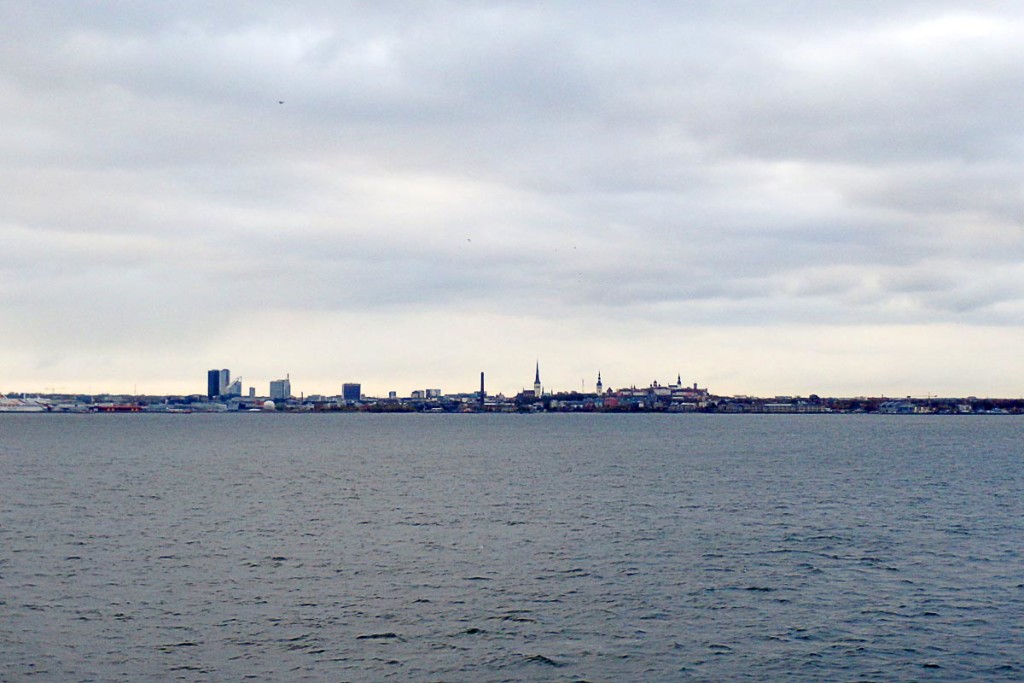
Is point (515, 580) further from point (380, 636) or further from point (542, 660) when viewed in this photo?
point (542, 660)

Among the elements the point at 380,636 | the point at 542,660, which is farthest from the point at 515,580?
the point at 542,660

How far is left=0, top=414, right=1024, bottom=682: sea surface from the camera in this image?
33.7m

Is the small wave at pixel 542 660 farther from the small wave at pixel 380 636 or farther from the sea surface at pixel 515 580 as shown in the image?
the small wave at pixel 380 636

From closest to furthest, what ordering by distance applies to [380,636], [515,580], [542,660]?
[542,660] < [380,636] < [515,580]

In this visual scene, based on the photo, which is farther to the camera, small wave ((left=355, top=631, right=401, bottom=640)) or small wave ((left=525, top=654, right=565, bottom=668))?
small wave ((left=355, top=631, right=401, bottom=640))

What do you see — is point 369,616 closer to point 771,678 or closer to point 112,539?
point 771,678

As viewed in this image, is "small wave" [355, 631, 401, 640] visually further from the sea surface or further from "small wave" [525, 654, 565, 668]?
"small wave" [525, 654, 565, 668]

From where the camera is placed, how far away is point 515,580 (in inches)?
1816

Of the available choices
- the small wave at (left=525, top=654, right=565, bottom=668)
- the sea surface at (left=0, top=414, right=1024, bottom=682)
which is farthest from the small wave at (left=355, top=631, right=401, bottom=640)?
the small wave at (left=525, top=654, right=565, bottom=668)

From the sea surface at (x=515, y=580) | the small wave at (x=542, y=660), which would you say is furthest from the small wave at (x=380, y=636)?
the small wave at (x=542, y=660)

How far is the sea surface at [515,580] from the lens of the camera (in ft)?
110

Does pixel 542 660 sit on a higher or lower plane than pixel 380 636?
lower

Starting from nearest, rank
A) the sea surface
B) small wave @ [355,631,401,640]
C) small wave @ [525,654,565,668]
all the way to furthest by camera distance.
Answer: small wave @ [525,654,565,668]
the sea surface
small wave @ [355,631,401,640]

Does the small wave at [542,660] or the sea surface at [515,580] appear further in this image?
the sea surface at [515,580]
